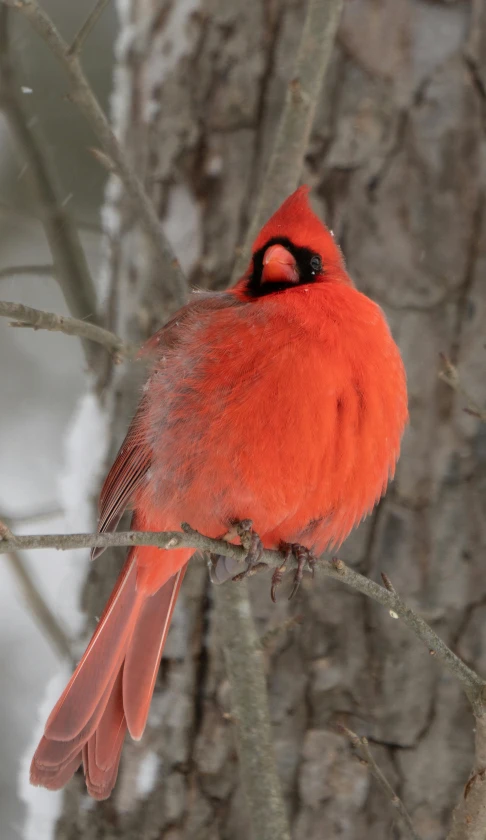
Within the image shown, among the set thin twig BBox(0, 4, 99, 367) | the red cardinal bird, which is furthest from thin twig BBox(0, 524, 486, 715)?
thin twig BBox(0, 4, 99, 367)

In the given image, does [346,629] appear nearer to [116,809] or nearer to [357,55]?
[116,809]

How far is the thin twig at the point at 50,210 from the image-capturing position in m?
2.46

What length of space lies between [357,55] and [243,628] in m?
1.39

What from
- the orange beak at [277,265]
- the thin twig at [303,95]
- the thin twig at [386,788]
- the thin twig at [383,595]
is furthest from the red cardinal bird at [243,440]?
the thin twig at [386,788]

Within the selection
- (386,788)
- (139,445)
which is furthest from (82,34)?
(386,788)

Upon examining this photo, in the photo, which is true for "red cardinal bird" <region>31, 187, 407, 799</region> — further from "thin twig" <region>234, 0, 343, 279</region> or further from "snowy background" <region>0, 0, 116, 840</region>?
"snowy background" <region>0, 0, 116, 840</region>

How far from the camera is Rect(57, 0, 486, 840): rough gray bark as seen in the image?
223cm

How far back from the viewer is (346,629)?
2.27 meters

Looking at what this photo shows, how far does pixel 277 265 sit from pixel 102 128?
0.47 meters

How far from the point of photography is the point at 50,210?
2488mm

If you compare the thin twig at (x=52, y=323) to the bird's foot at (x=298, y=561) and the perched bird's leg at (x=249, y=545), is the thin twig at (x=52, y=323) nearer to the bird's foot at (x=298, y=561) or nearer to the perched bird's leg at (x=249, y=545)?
the perched bird's leg at (x=249, y=545)

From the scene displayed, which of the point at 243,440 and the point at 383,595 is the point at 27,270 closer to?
the point at 243,440

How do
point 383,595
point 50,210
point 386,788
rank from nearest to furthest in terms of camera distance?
→ point 383,595, point 386,788, point 50,210

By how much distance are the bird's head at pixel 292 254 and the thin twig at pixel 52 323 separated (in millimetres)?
340
